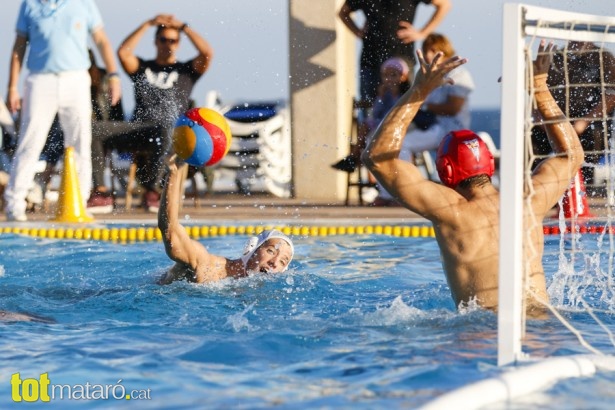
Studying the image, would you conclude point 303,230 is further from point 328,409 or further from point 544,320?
point 328,409

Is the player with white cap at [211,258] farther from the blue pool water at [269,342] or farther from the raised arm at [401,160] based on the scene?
the raised arm at [401,160]

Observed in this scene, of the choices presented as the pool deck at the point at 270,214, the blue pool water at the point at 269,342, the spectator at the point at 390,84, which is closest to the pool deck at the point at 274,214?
the pool deck at the point at 270,214

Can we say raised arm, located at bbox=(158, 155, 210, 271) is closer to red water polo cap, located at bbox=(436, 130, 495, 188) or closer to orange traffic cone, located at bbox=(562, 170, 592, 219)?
red water polo cap, located at bbox=(436, 130, 495, 188)

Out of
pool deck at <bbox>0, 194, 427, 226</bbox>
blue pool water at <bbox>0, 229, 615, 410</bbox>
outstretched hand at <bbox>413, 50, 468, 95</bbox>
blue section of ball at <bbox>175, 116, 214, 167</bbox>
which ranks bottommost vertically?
blue pool water at <bbox>0, 229, 615, 410</bbox>

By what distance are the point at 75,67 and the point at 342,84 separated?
2.98 metres

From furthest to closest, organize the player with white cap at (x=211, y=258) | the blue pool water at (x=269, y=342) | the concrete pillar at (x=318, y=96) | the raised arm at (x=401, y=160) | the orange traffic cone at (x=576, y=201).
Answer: the concrete pillar at (x=318, y=96) < the orange traffic cone at (x=576, y=201) < the player with white cap at (x=211, y=258) < the raised arm at (x=401, y=160) < the blue pool water at (x=269, y=342)

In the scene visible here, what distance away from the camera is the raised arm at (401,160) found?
3607mm

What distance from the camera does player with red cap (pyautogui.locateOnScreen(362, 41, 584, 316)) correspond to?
3.70m

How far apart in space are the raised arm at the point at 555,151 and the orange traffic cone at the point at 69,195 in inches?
188

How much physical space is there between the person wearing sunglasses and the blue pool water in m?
3.01

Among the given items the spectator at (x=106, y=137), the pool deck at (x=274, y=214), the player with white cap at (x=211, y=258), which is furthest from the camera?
the spectator at (x=106, y=137)

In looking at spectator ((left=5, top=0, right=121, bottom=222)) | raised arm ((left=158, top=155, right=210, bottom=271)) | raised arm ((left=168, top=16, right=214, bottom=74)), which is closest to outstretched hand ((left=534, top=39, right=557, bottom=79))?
raised arm ((left=158, top=155, right=210, bottom=271))

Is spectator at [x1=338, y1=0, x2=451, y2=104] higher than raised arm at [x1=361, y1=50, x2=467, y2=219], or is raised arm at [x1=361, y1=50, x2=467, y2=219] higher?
spectator at [x1=338, y1=0, x2=451, y2=104]

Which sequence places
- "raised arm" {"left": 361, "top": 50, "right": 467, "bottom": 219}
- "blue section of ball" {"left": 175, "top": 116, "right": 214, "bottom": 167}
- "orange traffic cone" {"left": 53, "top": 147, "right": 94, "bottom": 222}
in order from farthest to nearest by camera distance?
1. "orange traffic cone" {"left": 53, "top": 147, "right": 94, "bottom": 222}
2. "blue section of ball" {"left": 175, "top": 116, "right": 214, "bottom": 167}
3. "raised arm" {"left": 361, "top": 50, "right": 467, "bottom": 219}
